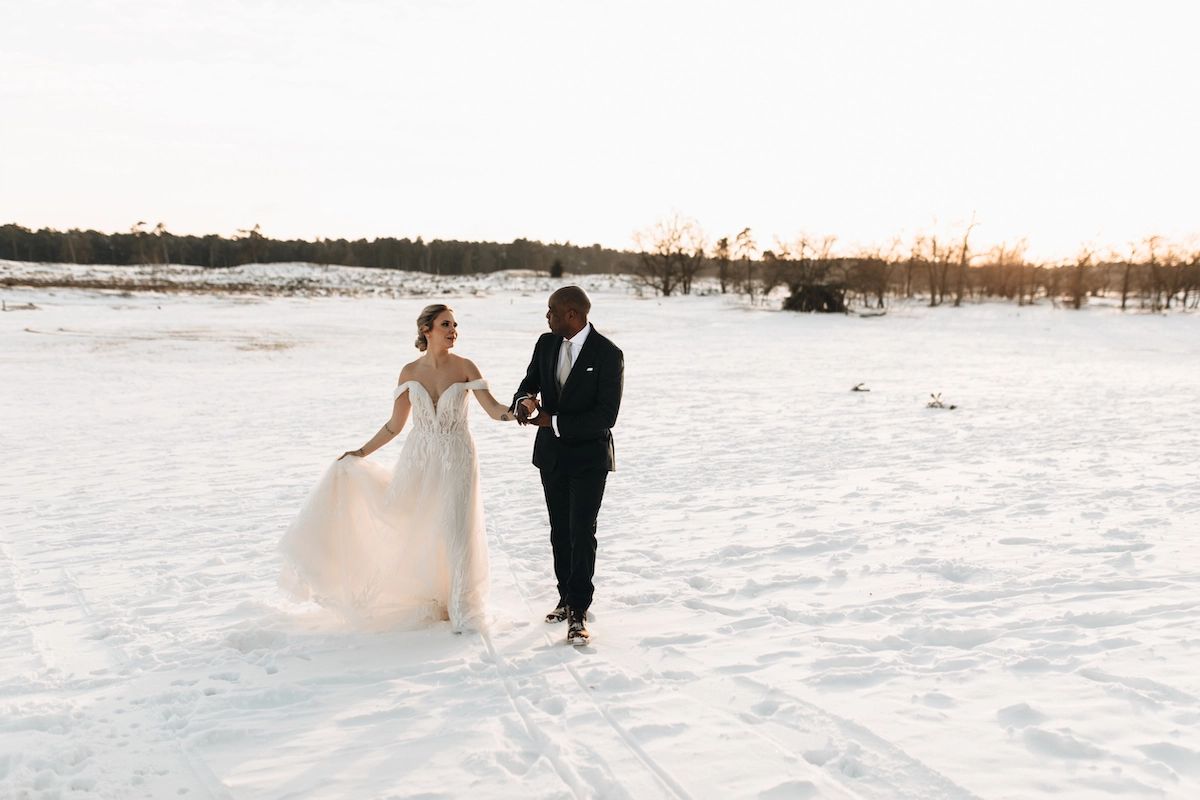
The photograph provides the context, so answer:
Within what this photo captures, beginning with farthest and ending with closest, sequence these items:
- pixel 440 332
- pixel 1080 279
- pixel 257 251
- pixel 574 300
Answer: pixel 257 251
pixel 1080 279
pixel 440 332
pixel 574 300

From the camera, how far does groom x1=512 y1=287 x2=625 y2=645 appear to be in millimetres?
4559

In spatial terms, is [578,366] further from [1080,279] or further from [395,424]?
[1080,279]

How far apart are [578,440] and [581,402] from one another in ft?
0.83

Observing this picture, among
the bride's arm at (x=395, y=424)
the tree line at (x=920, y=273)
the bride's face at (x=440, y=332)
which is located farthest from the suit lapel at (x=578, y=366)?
the tree line at (x=920, y=273)

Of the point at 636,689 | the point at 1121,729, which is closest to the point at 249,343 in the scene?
the point at 636,689

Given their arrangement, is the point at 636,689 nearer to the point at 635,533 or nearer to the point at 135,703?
the point at 135,703

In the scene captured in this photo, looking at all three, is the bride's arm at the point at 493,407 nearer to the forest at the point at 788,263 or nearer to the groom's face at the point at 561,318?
the groom's face at the point at 561,318

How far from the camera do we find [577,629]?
4613 mm

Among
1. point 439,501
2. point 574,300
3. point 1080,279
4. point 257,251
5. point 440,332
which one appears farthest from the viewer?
point 257,251

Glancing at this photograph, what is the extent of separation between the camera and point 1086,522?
6801mm

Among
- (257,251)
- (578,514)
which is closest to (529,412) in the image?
(578,514)

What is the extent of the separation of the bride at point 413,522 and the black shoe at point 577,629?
56cm

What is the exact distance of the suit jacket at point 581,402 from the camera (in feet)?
14.9

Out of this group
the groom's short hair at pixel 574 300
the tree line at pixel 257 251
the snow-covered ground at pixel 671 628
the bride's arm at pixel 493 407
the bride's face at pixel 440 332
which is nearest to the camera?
the snow-covered ground at pixel 671 628
